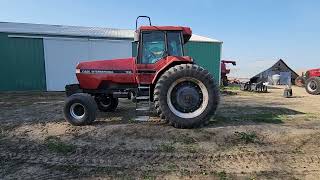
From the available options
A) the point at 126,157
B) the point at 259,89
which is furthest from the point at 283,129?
the point at 259,89

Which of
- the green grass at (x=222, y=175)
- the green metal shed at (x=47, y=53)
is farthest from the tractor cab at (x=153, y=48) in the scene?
the green metal shed at (x=47, y=53)

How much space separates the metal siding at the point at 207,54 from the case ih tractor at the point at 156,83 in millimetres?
12902

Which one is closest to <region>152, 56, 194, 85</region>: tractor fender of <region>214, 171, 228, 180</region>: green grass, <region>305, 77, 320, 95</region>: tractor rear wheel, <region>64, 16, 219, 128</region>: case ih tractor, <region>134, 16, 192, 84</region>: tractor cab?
<region>64, 16, 219, 128</region>: case ih tractor

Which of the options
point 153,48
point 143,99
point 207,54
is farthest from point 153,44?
point 207,54

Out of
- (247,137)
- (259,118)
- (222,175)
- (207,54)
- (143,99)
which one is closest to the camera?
(222,175)

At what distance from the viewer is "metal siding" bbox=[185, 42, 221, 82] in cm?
2159

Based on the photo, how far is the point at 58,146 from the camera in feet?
21.5

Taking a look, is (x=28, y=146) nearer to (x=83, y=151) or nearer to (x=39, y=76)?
(x=83, y=151)

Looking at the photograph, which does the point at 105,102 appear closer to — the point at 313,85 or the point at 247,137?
the point at 247,137

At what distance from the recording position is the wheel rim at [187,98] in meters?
8.01

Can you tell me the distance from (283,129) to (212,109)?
167 centimetres

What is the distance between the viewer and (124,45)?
20.0 m

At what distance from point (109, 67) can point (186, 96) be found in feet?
7.29

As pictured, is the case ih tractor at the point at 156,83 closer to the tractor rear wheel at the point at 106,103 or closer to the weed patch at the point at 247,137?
the tractor rear wheel at the point at 106,103
